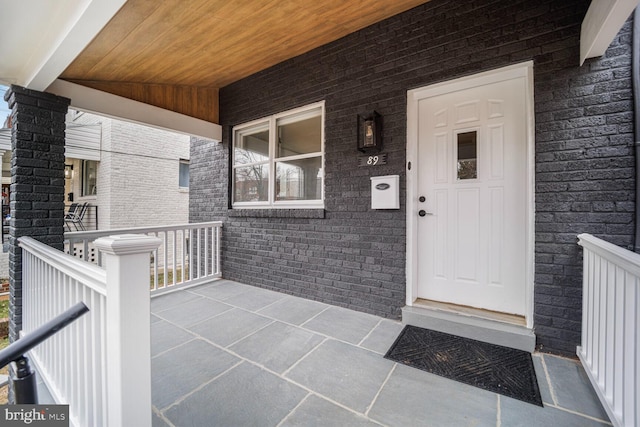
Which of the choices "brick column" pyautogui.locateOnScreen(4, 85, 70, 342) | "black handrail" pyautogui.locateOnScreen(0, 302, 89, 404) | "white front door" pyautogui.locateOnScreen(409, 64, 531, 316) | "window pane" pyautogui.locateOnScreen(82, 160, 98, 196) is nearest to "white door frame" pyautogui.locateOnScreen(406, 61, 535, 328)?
"white front door" pyautogui.locateOnScreen(409, 64, 531, 316)

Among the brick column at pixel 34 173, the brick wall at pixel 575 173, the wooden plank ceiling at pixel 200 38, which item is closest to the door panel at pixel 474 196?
the brick wall at pixel 575 173

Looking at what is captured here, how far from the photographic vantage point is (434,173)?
266 centimetres

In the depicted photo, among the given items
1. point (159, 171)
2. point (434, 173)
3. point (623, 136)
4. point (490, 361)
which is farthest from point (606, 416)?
point (159, 171)

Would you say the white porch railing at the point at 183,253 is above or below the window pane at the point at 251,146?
below

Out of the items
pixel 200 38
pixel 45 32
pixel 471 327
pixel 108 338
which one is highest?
pixel 200 38

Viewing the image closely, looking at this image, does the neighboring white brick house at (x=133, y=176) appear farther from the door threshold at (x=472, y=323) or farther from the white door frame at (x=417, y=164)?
the door threshold at (x=472, y=323)

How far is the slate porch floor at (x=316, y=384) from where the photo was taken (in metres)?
1.46

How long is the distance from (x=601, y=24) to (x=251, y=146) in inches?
145

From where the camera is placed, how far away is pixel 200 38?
8.79 ft

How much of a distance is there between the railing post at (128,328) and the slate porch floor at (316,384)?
1.83 ft

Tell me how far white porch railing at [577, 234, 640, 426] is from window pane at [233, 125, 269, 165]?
11.4 feet

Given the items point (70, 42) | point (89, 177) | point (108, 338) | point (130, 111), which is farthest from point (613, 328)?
point (89, 177)

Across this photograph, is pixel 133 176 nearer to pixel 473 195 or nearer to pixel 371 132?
pixel 371 132

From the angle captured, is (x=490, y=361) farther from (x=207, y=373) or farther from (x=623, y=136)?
(x=207, y=373)
